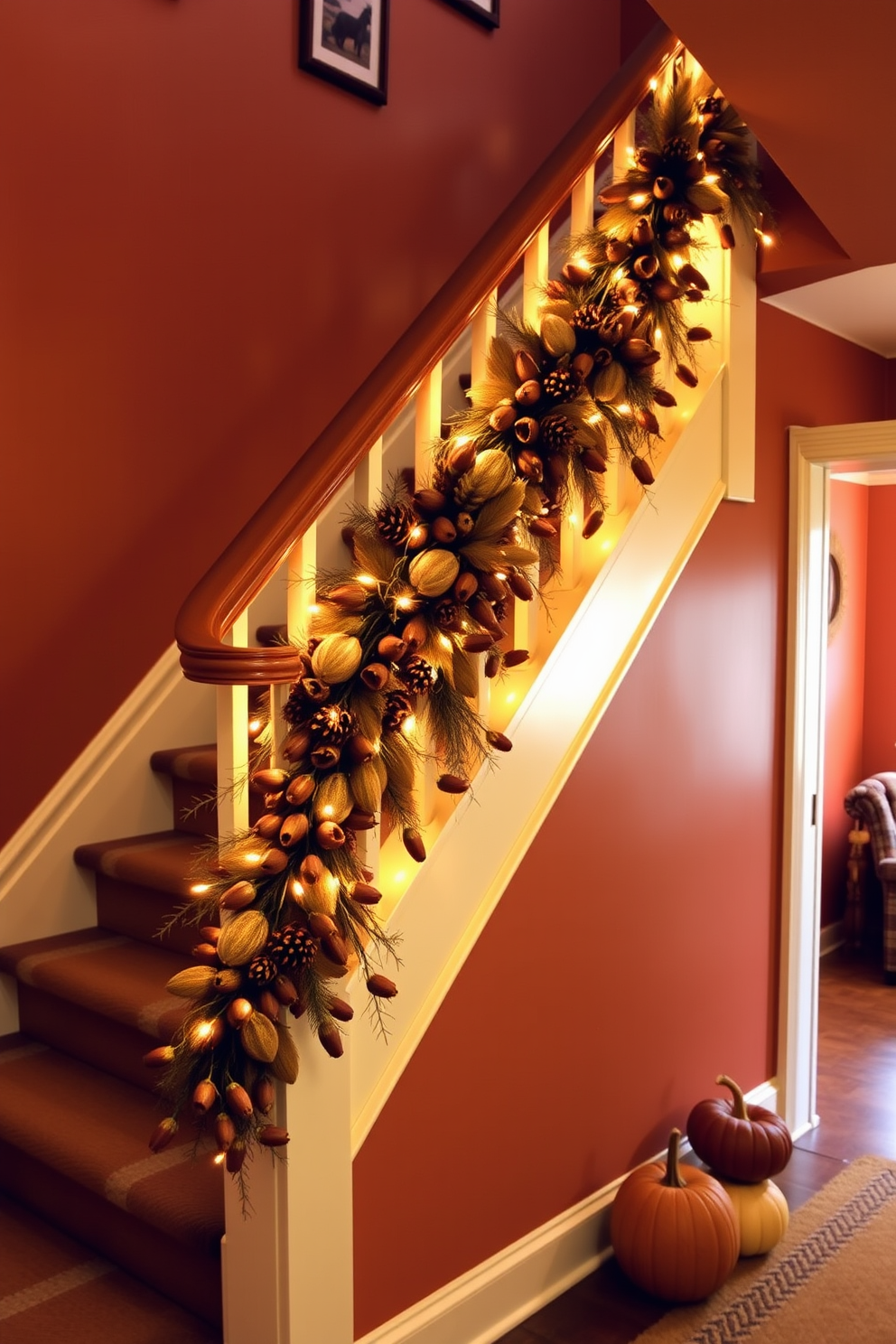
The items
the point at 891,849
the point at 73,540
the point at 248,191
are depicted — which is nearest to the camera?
the point at 73,540

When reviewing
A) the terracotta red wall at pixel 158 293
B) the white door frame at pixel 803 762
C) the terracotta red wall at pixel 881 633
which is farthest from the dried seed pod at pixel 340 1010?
the terracotta red wall at pixel 881 633

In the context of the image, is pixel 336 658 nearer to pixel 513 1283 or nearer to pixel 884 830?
pixel 513 1283

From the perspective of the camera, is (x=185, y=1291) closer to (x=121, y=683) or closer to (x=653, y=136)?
(x=121, y=683)

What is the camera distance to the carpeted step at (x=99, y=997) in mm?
2357

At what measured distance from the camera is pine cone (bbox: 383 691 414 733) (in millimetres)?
1908

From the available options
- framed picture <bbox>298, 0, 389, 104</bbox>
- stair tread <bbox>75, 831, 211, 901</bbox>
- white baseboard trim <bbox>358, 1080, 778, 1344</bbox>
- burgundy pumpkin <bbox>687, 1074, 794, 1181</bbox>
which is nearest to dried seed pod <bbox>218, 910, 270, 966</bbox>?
stair tread <bbox>75, 831, 211, 901</bbox>

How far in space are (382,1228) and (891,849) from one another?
3628 mm

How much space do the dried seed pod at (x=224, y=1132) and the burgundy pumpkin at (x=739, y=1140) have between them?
1500 millimetres

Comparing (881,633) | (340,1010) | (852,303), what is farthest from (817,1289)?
(881,633)

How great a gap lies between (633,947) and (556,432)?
1341 mm

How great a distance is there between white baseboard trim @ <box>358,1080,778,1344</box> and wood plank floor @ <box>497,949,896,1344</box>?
31 millimetres

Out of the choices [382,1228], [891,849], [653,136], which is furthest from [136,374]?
[891,849]

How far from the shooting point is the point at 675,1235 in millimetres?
2531

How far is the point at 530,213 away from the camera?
2227 mm
